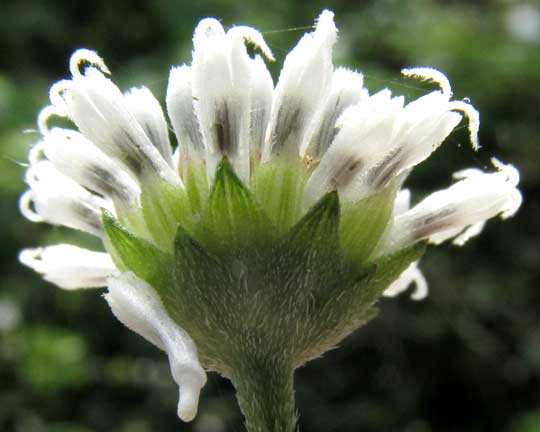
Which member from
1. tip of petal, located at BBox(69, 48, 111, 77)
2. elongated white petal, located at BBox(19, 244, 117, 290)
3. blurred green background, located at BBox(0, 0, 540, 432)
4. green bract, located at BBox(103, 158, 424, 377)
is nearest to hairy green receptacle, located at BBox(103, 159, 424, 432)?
green bract, located at BBox(103, 158, 424, 377)

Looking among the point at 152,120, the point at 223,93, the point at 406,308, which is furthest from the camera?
the point at 406,308

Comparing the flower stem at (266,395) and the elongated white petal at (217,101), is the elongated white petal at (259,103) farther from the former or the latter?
the flower stem at (266,395)

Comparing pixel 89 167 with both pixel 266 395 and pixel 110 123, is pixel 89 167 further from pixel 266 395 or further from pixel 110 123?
pixel 266 395

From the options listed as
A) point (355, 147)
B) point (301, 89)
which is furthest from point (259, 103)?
point (355, 147)

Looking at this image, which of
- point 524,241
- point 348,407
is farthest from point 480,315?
point 348,407

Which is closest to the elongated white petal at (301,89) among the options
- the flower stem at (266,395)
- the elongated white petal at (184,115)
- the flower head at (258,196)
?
the flower head at (258,196)

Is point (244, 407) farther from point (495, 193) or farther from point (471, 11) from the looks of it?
point (471, 11)
